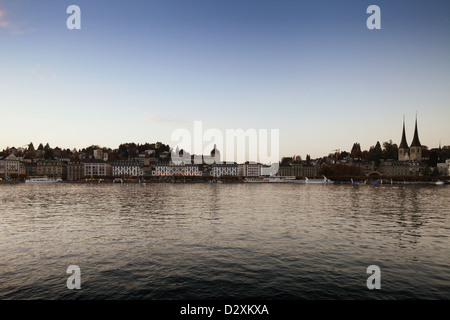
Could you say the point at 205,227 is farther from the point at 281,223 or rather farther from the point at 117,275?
the point at 117,275

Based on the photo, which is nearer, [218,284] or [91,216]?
[218,284]

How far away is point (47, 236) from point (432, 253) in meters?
34.5

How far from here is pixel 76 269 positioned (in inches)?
741

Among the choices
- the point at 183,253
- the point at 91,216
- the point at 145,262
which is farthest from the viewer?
the point at 91,216

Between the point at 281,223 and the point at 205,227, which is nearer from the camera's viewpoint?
the point at 205,227

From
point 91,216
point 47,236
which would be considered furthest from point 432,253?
point 91,216
